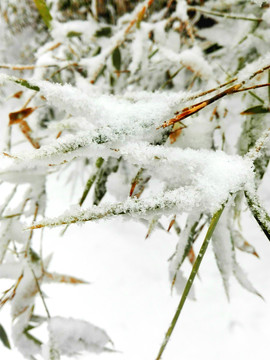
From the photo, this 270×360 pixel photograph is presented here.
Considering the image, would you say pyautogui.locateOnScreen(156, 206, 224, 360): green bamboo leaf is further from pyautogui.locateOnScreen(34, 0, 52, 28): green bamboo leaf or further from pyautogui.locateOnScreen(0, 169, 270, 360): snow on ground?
pyautogui.locateOnScreen(0, 169, 270, 360): snow on ground

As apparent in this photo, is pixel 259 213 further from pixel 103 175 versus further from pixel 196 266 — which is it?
pixel 103 175

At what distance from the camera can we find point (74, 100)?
0.38 metres

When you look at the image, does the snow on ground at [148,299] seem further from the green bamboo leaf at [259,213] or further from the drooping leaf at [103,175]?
the green bamboo leaf at [259,213]

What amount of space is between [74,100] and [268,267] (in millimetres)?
933

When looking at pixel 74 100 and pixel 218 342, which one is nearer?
pixel 74 100

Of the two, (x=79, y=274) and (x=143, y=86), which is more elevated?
(x=143, y=86)

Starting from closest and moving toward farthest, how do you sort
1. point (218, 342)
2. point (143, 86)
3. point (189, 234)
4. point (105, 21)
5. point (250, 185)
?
1. point (250, 185)
2. point (189, 234)
3. point (143, 86)
4. point (218, 342)
5. point (105, 21)

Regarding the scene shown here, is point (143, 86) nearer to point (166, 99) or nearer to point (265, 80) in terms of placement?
point (265, 80)

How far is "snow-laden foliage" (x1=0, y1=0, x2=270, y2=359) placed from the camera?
327 millimetres

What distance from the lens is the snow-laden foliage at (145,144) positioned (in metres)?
0.33

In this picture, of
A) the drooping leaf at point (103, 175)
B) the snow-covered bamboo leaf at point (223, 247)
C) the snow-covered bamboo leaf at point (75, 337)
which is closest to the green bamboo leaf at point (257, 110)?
the snow-covered bamboo leaf at point (223, 247)

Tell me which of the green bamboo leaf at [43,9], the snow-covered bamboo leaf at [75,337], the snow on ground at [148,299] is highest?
the green bamboo leaf at [43,9]

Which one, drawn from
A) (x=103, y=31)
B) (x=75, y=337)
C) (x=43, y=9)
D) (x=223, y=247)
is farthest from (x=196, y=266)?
(x=103, y=31)

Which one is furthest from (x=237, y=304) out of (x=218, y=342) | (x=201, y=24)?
(x=201, y=24)
